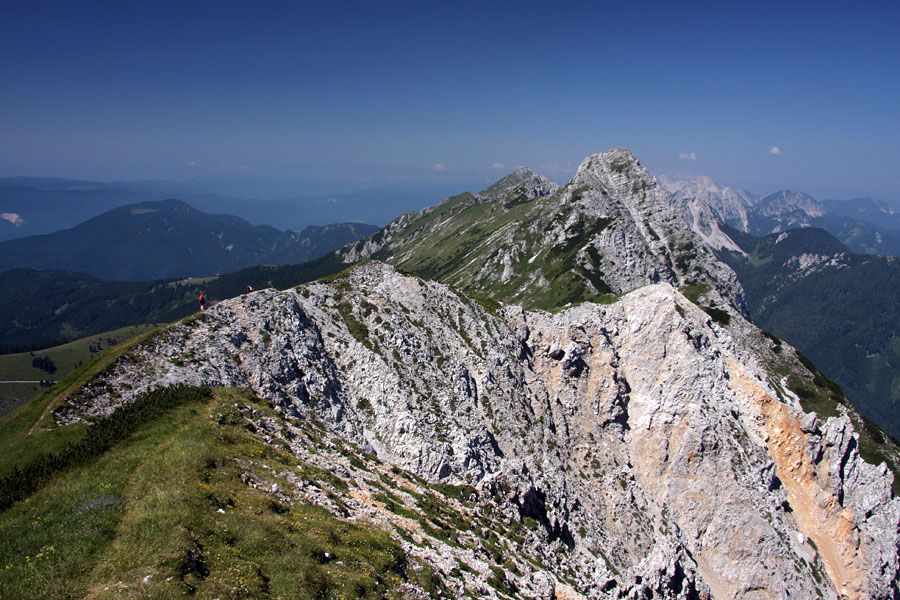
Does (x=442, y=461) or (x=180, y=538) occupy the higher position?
(x=180, y=538)

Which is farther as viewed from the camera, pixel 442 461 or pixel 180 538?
pixel 442 461

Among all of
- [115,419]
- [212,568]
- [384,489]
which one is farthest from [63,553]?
[384,489]

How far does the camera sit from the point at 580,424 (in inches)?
2852

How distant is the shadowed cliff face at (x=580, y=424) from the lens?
48.2 metres

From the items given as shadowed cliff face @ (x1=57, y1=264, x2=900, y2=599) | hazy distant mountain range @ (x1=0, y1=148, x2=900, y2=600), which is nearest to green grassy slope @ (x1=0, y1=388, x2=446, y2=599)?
hazy distant mountain range @ (x1=0, y1=148, x2=900, y2=600)

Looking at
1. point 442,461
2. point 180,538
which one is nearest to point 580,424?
point 442,461

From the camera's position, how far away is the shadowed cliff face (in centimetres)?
4822

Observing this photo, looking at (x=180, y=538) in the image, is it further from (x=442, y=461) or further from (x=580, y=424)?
(x=580, y=424)

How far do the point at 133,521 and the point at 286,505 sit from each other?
26.9 ft

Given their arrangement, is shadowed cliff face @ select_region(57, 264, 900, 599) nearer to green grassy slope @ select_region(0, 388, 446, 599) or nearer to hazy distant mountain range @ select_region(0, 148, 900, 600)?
hazy distant mountain range @ select_region(0, 148, 900, 600)

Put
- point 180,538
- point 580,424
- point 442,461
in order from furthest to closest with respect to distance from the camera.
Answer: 1. point 580,424
2. point 442,461
3. point 180,538

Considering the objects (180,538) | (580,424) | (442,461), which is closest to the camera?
(180,538)

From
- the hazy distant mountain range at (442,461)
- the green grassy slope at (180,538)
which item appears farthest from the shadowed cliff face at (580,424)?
the green grassy slope at (180,538)

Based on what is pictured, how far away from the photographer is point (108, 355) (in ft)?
134
